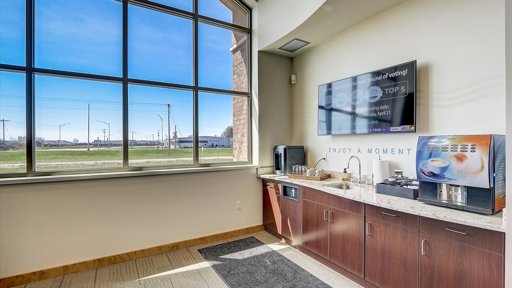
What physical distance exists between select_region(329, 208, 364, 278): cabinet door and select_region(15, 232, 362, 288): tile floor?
0.19 meters

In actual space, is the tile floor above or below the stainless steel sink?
below

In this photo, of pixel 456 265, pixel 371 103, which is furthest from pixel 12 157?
A: pixel 456 265

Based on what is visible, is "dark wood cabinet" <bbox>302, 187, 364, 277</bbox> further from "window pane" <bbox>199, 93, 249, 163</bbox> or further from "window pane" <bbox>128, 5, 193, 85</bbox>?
"window pane" <bbox>128, 5, 193, 85</bbox>

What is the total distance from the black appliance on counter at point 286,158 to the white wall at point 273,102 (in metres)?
0.17

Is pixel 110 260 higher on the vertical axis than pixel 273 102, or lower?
lower

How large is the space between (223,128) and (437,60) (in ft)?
9.17

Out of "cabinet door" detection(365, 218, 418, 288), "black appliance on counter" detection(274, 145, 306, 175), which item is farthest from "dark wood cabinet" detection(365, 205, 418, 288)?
"black appliance on counter" detection(274, 145, 306, 175)

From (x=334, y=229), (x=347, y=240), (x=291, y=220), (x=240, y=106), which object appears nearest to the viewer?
(x=347, y=240)

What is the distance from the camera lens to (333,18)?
2963 mm

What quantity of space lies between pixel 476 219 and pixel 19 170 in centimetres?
410

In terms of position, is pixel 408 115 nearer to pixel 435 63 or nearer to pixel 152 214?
pixel 435 63

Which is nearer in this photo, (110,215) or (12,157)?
(12,157)

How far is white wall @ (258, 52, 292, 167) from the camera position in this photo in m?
3.97

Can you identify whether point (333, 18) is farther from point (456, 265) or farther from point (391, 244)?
point (456, 265)
